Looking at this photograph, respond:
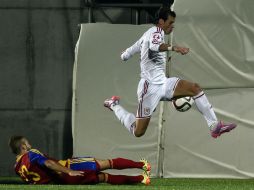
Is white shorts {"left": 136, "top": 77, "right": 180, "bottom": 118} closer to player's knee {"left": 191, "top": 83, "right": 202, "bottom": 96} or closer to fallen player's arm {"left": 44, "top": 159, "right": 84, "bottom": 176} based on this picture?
player's knee {"left": 191, "top": 83, "right": 202, "bottom": 96}

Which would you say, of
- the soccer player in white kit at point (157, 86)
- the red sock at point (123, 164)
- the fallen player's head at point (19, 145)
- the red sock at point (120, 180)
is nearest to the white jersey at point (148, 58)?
the soccer player in white kit at point (157, 86)

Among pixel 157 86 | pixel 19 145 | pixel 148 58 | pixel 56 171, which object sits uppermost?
pixel 148 58

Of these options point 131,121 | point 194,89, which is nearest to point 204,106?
point 194,89

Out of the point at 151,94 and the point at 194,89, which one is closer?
the point at 194,89

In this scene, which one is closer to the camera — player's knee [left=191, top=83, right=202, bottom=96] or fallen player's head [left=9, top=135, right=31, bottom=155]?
fallen player's head [left=9, top=135, right=31, bottom=155]

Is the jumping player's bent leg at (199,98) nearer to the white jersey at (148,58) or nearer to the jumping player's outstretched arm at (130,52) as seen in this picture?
the white jersey at (148,58)

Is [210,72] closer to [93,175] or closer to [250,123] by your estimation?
[250,123]

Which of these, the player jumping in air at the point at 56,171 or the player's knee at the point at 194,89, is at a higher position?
the player's knee at the point at 194,89

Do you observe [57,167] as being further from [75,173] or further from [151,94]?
[151,94]

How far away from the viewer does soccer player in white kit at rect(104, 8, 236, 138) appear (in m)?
13.7

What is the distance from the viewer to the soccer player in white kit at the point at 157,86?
13.7 m

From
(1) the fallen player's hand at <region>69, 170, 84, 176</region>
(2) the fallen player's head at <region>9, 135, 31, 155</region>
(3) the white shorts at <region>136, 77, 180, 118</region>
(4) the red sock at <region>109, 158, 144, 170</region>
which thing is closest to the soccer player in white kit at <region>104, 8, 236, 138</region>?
(3) the white shorts at <region>136, 77, 180, 118</region>

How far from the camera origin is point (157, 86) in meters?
14.2

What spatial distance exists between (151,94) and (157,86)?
130 millimetres
